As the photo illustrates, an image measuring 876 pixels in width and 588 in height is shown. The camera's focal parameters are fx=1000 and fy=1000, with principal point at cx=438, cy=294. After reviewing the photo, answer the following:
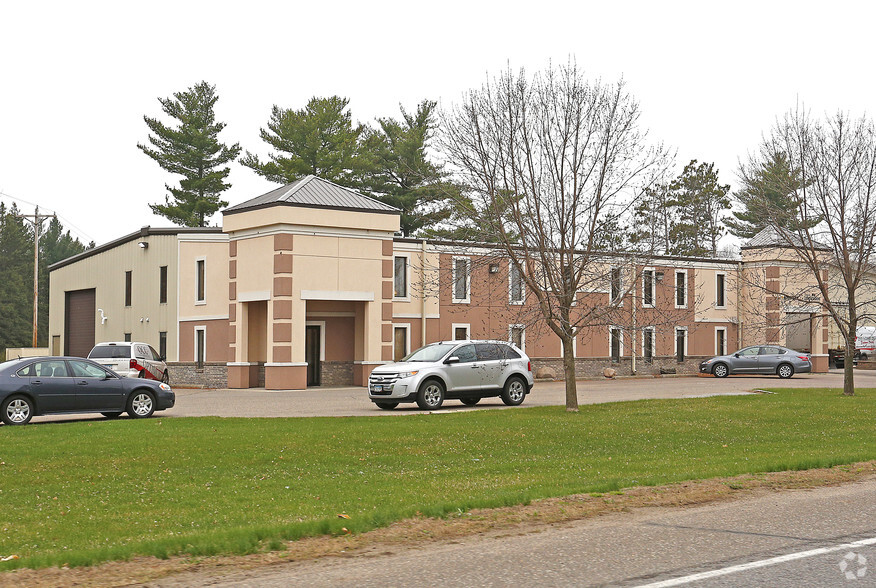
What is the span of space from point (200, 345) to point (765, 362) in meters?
26.1

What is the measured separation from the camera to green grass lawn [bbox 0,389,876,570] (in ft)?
30.5

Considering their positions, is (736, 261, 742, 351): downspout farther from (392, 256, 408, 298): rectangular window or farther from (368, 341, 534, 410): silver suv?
(368, 341, 534, 410): silver suv

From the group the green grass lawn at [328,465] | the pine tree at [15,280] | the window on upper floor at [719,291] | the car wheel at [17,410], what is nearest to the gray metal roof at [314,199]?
the green grass lawn at [328,465]

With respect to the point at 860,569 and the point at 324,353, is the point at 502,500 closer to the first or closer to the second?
the point at 860,569

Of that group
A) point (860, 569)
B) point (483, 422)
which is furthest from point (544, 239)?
point (860, 569)

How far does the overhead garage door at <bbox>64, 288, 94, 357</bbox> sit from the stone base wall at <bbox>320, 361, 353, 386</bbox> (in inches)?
655

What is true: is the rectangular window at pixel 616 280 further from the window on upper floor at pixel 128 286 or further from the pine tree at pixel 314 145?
the pine tree at pixel 314 145

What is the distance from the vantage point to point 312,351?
4112 centimetres

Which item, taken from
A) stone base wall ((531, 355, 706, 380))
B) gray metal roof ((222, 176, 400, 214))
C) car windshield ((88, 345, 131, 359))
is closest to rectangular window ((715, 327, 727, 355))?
stone base wall ((531, 355, 706, 380))

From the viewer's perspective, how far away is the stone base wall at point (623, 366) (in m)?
48.7

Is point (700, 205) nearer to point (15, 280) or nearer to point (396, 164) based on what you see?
point (396, 164)

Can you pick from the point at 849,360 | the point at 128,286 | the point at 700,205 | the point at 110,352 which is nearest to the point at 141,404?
the point at 110,352

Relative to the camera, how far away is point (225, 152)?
224ft

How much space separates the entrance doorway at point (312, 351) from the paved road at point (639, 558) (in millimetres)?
31711
